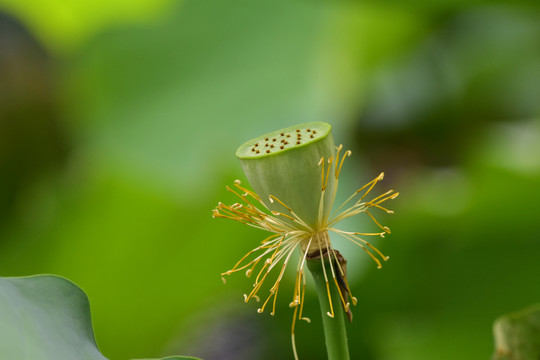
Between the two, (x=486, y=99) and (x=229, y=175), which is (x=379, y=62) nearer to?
(x=486, y=99)

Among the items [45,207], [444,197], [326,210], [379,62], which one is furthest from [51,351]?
[379,62]

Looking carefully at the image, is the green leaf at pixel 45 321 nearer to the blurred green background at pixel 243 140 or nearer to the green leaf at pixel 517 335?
the green leaf at pixel 517 335

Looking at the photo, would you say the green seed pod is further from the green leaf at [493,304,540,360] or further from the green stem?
the green leaf at [493,304,540,360]

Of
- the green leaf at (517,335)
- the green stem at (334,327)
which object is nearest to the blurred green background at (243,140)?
the green leaf at (517,335)

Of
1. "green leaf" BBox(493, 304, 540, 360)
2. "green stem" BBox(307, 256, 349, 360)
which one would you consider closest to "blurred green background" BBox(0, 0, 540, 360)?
"green leaf" BBox(493, 304, 540, 360)

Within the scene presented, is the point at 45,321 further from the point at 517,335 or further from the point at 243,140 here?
the point at 243,140

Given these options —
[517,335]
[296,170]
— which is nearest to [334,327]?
[296,170]
